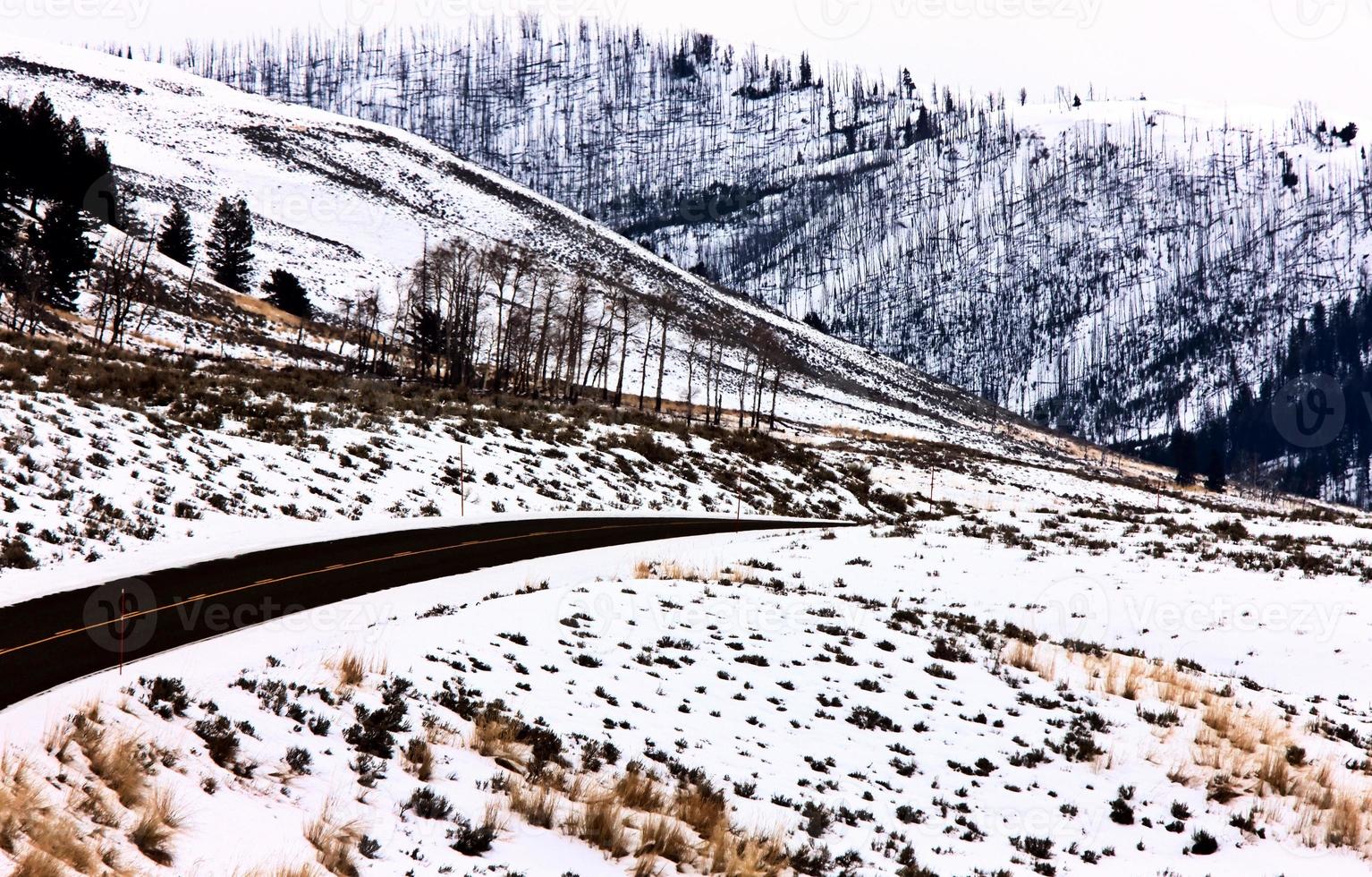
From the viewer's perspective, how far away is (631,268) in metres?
156

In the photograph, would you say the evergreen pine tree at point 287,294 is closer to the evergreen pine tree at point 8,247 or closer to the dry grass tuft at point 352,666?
the evergreen pine tree at point 8,247

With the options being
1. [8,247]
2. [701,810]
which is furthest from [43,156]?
[701,810]

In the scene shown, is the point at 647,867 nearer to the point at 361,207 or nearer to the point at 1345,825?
the point at 1345,825

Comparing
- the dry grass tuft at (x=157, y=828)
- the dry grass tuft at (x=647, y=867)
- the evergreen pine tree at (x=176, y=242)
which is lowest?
the dry grass tuft at (x=647, y=867)

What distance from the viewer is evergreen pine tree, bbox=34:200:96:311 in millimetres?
52969

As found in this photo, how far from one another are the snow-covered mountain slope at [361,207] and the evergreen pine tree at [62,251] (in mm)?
41056

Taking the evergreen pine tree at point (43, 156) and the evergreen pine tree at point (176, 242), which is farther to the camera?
the evergreen pine tree at point (176, 242)

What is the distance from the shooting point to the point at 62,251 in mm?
54125

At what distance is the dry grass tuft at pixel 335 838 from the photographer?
23.5 ft

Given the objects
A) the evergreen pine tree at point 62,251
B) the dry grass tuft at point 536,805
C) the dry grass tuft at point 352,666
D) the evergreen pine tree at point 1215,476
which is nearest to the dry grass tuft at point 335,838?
the dry grass tuft at point 536,805

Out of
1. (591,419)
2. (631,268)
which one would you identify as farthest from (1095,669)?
(631,268)

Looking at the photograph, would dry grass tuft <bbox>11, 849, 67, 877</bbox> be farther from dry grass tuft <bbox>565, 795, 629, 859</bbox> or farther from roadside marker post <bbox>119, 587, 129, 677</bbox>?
roadside marker post <bbox>119, 587, 129, 677</bbox>

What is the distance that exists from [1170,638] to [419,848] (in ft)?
56.8

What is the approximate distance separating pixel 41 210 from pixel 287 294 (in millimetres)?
21175
